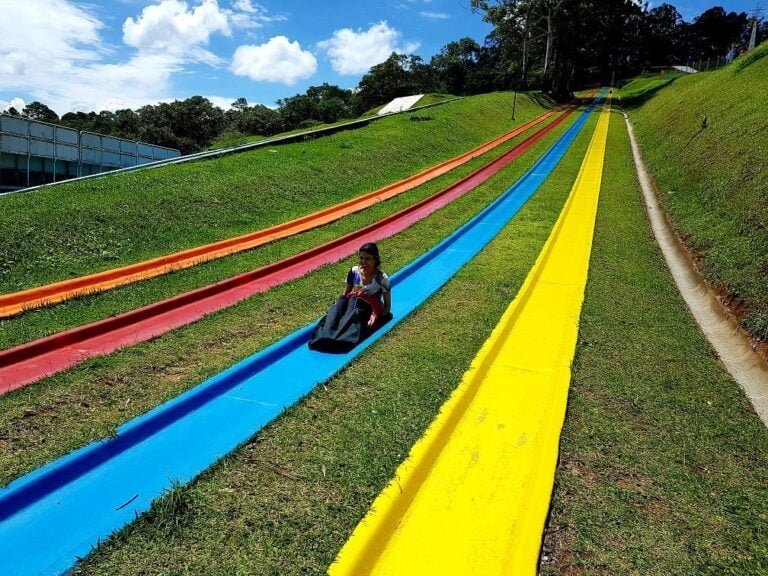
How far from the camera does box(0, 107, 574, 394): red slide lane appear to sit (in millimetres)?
4969

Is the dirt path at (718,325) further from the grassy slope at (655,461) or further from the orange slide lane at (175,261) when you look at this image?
the orange slide lane at (175,261)

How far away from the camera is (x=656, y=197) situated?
13.5 m

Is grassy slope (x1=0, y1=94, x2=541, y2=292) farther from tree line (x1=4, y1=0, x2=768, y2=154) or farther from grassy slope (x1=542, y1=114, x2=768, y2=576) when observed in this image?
tree line (x1=4, y1=0, x2=768, y2=154)

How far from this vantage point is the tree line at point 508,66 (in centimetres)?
4497

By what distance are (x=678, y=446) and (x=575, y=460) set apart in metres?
0.93

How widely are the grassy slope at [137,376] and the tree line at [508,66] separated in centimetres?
4285

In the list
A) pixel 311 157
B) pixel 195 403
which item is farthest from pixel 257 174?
pixel 195 403

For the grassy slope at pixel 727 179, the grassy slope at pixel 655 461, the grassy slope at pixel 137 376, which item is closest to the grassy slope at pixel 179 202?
the grassy slope at pixel 137 376

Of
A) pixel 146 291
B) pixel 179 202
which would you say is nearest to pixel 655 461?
pixel 146 291

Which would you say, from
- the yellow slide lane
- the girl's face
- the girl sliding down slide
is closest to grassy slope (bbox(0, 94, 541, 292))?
the girl sliding down slide

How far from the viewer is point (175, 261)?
830cm

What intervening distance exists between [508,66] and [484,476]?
6510cm

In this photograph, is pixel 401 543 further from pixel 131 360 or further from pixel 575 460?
pixel 131 360

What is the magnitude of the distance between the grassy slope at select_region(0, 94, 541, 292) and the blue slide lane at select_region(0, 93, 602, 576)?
414cm
